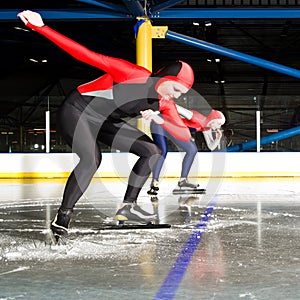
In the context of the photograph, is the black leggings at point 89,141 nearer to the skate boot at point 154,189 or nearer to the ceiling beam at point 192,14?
the skate boot at point 154,189

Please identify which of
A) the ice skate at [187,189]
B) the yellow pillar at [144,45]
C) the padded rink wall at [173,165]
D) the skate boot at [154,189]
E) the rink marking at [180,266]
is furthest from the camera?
the padded rink wall at [173,165]

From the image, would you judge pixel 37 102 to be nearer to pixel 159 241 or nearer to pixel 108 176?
pixel 108 176

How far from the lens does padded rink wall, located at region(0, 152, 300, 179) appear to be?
1152 cm

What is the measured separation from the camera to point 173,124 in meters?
3.96

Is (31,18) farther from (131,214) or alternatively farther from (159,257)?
(159,257)

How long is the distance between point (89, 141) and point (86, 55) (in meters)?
0.51

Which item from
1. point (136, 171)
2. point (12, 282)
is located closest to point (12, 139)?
point (136, 171)

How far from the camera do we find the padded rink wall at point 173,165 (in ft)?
37.8

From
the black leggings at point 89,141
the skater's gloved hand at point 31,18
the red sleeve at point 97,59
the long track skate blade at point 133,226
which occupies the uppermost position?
the skater's gloved hand at point 31,18

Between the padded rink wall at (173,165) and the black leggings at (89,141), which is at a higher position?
the black leggings at (89,141)

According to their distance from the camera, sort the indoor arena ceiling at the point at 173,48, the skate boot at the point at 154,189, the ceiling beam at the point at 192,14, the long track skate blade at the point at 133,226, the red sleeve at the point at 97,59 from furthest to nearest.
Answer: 1. the ceiling beam at the point at 192,14
2. the indoor arena ceiling at the point at 173,48
3. the skate boot at the point at 154,189
4. the long track skate blade at the point at 133,226
5. the red sleeve at the point at 97,59

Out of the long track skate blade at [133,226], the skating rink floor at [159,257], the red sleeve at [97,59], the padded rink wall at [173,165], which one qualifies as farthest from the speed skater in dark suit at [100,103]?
the padded rink wall at [173,165]

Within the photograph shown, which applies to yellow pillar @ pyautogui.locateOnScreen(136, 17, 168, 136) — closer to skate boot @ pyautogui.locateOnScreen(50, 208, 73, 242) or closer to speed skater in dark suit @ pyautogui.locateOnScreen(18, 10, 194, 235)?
speed skater in dark suit @ pyautogui.locateOnScreen(18, 10, 194, 235)

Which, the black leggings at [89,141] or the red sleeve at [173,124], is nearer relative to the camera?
the black leggings at [89,141]
